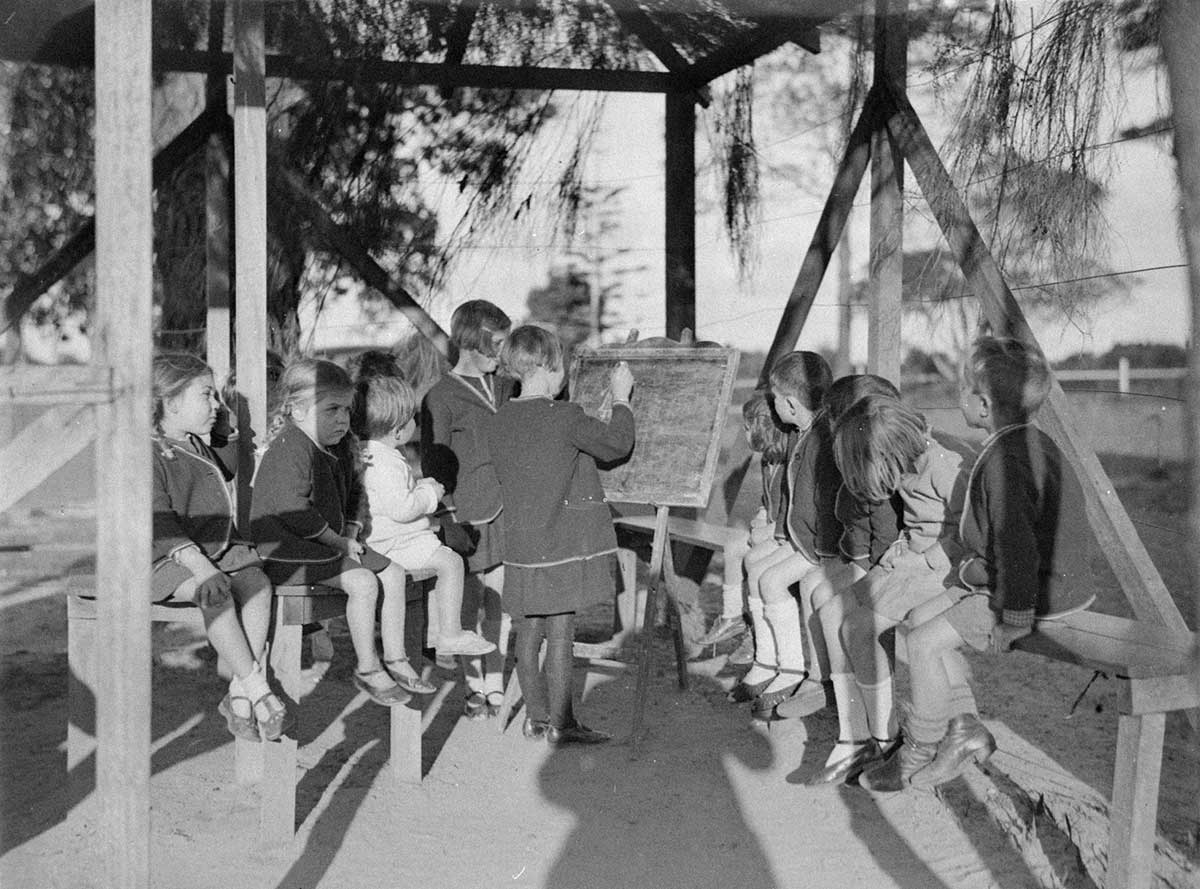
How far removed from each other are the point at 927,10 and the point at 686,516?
3.49 meters

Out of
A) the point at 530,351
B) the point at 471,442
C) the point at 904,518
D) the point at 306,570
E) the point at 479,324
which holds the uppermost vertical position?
the point at 479,324

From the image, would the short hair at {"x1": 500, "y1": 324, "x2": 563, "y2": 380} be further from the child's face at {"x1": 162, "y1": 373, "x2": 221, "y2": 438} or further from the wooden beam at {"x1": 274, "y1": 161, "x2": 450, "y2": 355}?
the wooden beam at {"x1": 274, "y1": 161, "x2": 450, "y2": 355}

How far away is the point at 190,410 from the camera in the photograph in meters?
4.21

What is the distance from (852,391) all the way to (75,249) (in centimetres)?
417

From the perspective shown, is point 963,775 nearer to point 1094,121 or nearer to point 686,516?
point 1094,121

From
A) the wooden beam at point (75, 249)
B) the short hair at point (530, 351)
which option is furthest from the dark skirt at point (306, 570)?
the wooden beam at point (75, 249)

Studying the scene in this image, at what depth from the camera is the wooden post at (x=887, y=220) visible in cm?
557

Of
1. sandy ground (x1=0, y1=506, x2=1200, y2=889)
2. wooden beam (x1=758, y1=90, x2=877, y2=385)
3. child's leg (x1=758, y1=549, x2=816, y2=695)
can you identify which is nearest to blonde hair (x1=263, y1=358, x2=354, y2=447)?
sandy ground (x1=0, y1=506, x2=1200, y2=889)

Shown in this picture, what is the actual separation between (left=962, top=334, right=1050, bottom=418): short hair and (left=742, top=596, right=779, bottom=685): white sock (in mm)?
1444

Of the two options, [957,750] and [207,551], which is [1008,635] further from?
[207,551]

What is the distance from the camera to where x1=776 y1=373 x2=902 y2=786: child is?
4367mm

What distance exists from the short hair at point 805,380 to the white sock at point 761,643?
800 millimetres

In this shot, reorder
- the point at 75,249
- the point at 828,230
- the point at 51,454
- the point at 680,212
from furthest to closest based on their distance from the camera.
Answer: the point at 680,212 < the point at 75,249 < the point at 828,230 < the point at 51,454

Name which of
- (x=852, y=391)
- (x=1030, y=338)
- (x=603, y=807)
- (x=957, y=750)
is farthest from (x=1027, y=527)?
(x=603, y=807)
